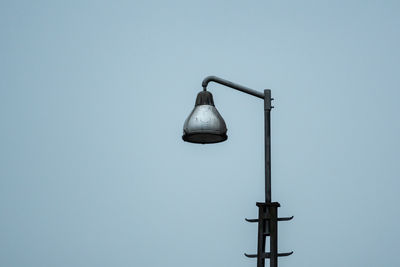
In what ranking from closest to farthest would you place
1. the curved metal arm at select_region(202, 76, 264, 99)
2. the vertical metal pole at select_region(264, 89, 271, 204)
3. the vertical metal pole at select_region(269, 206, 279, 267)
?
the vertical metal pole at select_region(269, 206, 279, 267) → the vertical metal pole at select_region(264, 89, 271, 204) → the curved metal arm at select_region(202, 76, 264, 99)

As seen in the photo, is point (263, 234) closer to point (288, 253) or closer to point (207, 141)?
point (288, 253)

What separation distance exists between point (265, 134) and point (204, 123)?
852 mm

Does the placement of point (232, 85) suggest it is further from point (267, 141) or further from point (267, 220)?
point (267, 220)

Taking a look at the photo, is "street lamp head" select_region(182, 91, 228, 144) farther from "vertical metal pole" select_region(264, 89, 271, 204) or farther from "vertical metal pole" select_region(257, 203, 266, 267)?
"vertical metal pole" select_region(257, 203, 266, 267)

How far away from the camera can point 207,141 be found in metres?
7.68

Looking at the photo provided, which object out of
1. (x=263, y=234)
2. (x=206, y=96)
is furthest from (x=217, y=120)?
(x=263, y=234)

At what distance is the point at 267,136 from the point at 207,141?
0.96 metres

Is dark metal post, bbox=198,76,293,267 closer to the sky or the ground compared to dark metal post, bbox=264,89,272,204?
closer to the ground

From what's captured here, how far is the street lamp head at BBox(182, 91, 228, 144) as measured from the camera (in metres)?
7.12

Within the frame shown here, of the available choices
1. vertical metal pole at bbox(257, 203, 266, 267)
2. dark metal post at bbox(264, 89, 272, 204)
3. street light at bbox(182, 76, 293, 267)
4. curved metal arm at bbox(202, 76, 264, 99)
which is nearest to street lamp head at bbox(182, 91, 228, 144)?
street light at bbox(182, 76, 293, 267)

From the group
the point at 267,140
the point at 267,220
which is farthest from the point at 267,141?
the point at 267,220

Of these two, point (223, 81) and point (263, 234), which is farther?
point (223, 81)

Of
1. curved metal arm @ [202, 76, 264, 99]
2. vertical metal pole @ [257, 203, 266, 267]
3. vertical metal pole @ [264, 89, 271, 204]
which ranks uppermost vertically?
curved metal arm @ [202, 76, 264, 99]

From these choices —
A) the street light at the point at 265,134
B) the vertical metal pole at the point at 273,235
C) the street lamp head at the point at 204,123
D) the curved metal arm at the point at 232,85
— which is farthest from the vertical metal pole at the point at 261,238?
the curved metal arm at the point at 232,85
